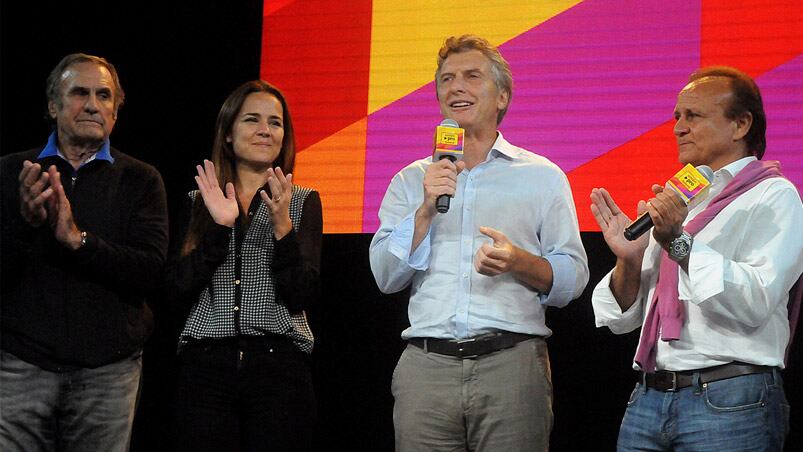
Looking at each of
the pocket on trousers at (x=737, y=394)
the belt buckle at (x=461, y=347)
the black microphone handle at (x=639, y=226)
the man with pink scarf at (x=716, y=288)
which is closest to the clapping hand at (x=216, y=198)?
the belt buckle at (x=461, y=347)

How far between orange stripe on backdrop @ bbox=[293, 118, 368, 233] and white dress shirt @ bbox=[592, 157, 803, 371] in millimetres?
1627

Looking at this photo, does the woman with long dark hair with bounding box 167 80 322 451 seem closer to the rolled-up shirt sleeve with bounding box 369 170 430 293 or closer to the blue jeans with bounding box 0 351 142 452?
the blue jeans with bounding box 0 351 142 452

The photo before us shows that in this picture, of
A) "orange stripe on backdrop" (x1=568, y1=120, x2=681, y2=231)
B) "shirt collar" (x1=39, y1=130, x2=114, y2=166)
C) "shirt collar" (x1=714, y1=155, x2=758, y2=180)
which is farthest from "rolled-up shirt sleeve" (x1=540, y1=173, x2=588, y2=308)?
"shirt collar" (x1=39, y1=130, x2=114, y2=166)

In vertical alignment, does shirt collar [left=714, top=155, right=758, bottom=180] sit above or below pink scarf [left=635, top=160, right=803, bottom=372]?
above

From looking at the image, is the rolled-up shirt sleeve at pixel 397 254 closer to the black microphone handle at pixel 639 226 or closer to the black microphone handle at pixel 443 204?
the black microphone handle at pixel 443 204

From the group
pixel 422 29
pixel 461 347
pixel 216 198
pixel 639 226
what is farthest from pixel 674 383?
pixel 422 29

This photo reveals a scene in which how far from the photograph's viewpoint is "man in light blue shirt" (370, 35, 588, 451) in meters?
2.48

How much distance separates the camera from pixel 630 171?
11.7 ft

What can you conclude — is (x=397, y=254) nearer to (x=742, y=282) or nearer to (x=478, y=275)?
(x=478, y=275)

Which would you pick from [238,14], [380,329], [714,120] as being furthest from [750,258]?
[238,14]

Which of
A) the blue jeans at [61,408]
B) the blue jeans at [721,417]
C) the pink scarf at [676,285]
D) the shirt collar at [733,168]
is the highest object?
the shirt collar at [733,168]

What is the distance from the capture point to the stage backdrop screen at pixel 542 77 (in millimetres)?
3531

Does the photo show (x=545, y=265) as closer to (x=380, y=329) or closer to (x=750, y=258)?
(x=750, y=258)

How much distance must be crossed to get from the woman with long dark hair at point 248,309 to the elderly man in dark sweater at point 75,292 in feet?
0.56
